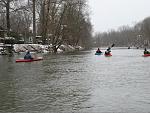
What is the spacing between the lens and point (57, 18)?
258ft

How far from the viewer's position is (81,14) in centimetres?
9475

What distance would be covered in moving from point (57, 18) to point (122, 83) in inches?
2438

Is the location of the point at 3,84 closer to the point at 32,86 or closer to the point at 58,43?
the point at 32,86

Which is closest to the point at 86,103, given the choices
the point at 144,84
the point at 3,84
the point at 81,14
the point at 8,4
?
the point at 144,84

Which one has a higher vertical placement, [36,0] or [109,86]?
[36,0]

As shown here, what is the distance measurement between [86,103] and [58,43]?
68602 millimetres

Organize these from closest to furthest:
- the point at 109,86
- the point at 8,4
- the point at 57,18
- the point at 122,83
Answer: the point at 109,86 → the point at 122,83 → the point at 8,4 → the point at 57,18

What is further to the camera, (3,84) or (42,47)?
(42,47)

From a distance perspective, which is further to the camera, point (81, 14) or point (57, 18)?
point (81, 14)

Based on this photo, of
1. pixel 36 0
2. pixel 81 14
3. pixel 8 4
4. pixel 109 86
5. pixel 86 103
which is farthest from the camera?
pixel 81 14

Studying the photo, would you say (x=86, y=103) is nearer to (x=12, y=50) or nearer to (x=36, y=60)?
(x=36, y=60)

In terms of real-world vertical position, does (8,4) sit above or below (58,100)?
above

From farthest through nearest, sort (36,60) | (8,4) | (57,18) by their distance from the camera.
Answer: (57,18) → (8,4) → (36,60)

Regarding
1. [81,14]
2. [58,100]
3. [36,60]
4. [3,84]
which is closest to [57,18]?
[81,14]
